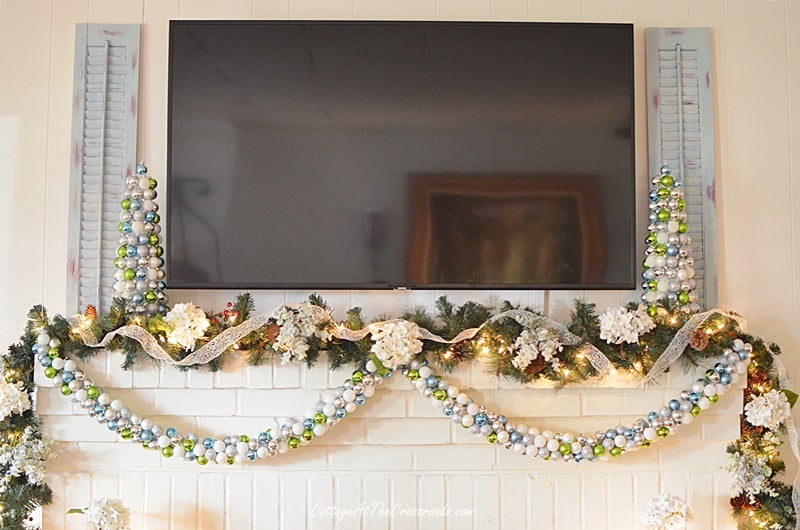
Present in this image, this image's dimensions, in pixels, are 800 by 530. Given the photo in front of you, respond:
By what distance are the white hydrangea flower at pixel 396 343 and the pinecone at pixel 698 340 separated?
760 mm

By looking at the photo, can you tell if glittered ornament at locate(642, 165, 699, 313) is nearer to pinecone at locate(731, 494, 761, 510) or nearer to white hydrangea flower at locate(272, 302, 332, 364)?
pinecone at locate(731, 494, 761, 510)

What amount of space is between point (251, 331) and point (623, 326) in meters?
1.04

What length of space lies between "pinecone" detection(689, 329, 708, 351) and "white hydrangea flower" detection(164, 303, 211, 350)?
1.35 meters

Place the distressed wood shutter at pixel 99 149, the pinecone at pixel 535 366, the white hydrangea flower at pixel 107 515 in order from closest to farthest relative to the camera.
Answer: the white hydrangea flower at pixel 107 515 < the pinecone at pixel 535 366 < the distressed wood shutter at pixel 99 149

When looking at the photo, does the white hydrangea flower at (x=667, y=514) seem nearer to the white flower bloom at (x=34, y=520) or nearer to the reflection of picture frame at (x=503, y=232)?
the reflection of picture frame at (x=503, y=232)

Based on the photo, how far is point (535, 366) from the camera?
2.04m

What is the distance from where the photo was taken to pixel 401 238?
2107mm

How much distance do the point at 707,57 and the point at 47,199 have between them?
2.10 m

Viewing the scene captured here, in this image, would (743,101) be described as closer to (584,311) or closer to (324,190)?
(584,311)

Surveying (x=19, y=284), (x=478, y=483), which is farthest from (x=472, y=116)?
(x=19, y=284)

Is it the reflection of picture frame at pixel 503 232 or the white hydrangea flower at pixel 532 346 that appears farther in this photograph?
the reflection of picture frame at pixel 503 232

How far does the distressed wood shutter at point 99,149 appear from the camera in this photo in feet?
7.13

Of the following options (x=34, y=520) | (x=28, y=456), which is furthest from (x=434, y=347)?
(x=34, y=520)

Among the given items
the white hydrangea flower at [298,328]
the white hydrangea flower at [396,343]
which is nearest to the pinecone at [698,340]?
the white hydrangea flower at [396,343]
